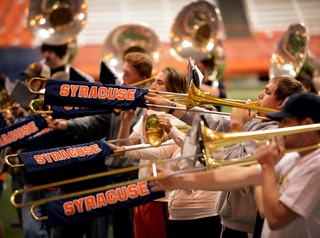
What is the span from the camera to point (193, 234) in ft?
8.11

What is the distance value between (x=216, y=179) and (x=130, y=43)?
399cm

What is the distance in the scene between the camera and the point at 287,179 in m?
1.76

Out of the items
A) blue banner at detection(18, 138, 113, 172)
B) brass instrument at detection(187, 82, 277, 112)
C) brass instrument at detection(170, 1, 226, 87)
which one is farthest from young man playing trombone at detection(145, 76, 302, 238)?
brass instrument at detection(170, 1, 226, 87)

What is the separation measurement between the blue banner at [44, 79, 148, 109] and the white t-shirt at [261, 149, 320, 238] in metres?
1.01

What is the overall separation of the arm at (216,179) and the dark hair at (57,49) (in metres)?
4.02

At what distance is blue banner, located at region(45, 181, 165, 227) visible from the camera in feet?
6.59

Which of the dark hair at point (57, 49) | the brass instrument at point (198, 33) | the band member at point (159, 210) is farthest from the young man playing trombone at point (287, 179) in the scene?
the dark hair at point (57, 49)

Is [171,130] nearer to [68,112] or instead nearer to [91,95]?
[91,95]

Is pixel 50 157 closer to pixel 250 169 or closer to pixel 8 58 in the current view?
pixel 250 169

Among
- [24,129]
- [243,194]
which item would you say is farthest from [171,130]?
[24,129]

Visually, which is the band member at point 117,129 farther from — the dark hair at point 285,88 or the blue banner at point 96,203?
the dark hair at point 285,88

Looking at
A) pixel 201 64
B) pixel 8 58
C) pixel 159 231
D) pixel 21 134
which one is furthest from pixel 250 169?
pixel 8 58

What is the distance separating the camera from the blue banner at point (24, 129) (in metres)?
3.21

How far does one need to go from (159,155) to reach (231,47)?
12456 mm
